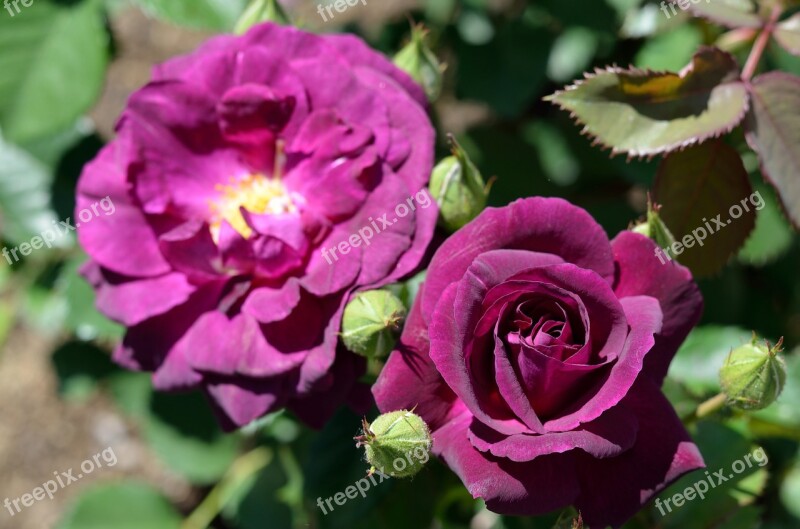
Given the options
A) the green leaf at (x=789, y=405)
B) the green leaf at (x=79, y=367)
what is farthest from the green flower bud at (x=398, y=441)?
the green leaf at (x=79, y=367)

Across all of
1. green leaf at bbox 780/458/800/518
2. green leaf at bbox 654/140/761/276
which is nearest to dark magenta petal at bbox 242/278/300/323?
green leaf at bbox 654/140/761/276

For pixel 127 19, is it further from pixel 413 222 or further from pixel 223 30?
pixel 413 222

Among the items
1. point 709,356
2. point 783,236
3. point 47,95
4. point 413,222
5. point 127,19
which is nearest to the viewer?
point 413,222

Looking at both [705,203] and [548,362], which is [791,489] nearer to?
[705,203]

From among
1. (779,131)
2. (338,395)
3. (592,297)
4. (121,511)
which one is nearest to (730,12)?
(779,131)

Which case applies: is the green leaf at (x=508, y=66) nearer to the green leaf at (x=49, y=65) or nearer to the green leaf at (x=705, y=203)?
the green leaf at (x=705, y=203)

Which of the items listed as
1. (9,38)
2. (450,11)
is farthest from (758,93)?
(9,38)
